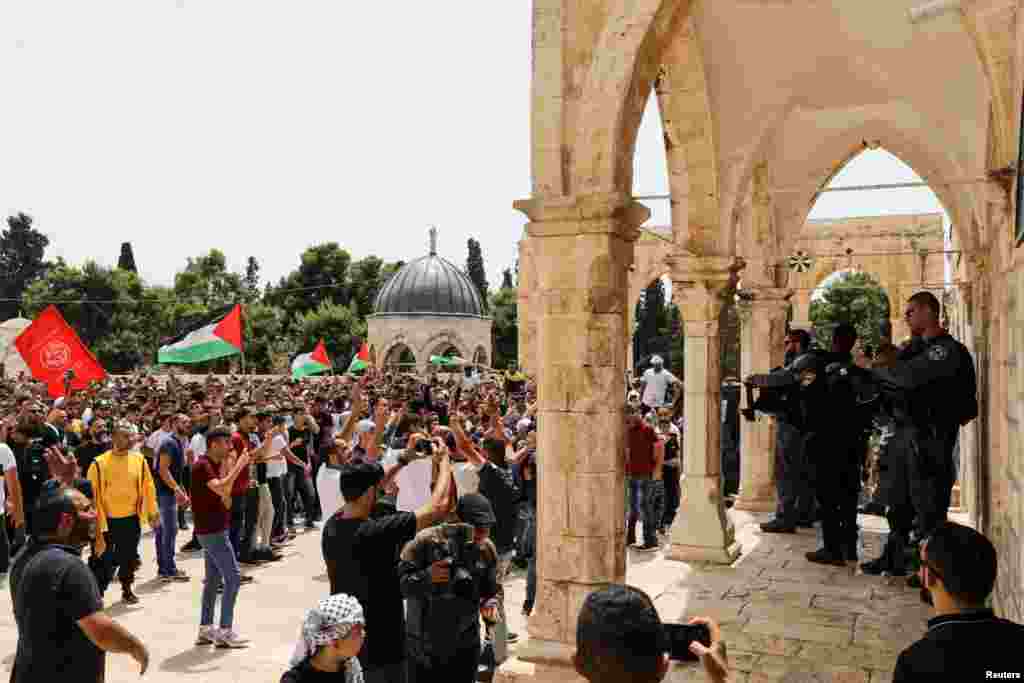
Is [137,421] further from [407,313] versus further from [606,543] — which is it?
[407,313]

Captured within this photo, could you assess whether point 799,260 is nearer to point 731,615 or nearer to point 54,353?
point 731,615

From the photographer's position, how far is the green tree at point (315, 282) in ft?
179

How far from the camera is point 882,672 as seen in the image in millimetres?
4734

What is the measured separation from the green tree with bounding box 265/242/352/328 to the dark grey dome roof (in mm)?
16486

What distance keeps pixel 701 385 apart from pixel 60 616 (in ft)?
18.7

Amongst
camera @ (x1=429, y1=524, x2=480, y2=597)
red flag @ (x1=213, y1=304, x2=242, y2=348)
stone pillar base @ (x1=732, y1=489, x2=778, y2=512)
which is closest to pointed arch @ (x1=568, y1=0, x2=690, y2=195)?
camera @ (x1=429, y1=524, x2=480, y2=597)

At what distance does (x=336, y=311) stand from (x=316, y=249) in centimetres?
653

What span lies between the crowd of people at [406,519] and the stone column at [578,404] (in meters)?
0.42

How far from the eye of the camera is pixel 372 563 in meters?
3.69

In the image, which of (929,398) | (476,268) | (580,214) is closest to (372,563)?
(580,214)

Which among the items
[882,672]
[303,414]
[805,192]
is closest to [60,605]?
[882,672]

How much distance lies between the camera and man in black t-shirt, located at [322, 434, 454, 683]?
144 inches

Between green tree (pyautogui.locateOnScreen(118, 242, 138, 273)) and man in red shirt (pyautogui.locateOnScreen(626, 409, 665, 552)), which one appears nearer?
man in red shirt (pyautogui.locateOnScreen(626, 409, 665, 552))

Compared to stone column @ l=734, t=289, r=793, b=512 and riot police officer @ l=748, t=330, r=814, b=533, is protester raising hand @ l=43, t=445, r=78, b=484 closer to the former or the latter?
riot police officer @ l=748, t=330, r=814, b=533
